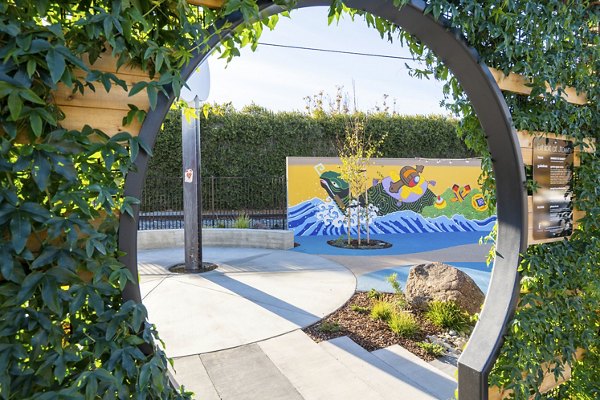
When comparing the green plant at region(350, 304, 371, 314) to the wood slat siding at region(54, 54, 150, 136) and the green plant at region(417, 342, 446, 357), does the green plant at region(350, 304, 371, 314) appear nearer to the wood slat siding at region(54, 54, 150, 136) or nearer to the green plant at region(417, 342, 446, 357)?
the green plant at region(417, 342, 446, 357)

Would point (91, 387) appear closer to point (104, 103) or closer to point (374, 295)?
point (104, 103)

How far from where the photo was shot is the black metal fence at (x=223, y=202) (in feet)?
33.3

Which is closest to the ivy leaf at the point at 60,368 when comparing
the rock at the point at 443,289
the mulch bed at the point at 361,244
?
the rock at the point at 443,289

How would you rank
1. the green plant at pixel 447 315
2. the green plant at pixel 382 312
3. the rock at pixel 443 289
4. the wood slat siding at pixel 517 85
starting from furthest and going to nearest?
the rock at pixel 443 289 < the green plant at pixel 382 312 < the green plant at pixel 447 315 < the wood slat siding at pixel 517 85

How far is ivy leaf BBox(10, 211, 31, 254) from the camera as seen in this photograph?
35.2 inches

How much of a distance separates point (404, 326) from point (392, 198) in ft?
24.6

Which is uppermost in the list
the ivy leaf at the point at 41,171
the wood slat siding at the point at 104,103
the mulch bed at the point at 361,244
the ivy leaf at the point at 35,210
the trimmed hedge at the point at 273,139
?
the trimmed hedge at the point at 273,139

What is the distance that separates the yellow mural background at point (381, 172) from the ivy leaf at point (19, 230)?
8.84 meters

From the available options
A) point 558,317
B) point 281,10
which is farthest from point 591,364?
point 281,10

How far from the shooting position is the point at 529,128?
225 cm

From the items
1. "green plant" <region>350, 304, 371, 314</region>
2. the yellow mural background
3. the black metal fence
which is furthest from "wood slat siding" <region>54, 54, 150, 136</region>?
the yellow mural background

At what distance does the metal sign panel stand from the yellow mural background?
7548 mm

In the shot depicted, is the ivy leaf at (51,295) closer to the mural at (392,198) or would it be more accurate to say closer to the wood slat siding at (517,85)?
the wood slat siding at (517,85)

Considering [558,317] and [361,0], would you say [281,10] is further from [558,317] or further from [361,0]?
[558,317]
